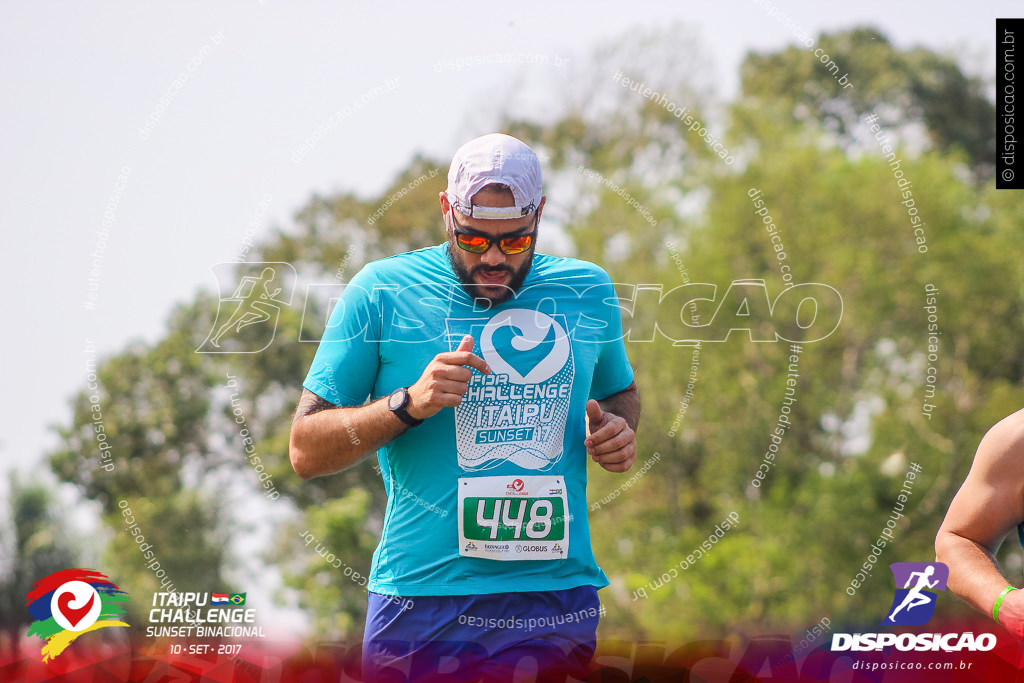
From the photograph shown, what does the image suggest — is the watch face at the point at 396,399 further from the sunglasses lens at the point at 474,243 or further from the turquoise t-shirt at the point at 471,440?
the sunglasses lens at the point at 474,243

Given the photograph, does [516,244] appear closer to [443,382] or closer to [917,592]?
[443,382]

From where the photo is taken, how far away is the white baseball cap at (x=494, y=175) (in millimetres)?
2830

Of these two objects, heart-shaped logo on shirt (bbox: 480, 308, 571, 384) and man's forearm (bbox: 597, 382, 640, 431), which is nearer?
heart-shaped logo on shirt (bbox: 480, 308, 571, 384)

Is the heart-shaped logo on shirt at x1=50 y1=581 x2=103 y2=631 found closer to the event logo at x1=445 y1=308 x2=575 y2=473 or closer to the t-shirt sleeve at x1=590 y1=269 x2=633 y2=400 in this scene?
the event logo at x1=445 y1=308 x2=575 y2=473

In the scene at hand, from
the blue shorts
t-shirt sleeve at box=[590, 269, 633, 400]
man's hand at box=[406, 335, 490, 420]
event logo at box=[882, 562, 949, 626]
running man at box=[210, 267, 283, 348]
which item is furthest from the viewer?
running man at box=[210, 267, 283, 348]

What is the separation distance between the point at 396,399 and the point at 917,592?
2.08 metres

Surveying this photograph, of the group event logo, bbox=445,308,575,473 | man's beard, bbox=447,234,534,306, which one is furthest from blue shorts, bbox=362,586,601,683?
man's beard, bbox=447,234,534,306

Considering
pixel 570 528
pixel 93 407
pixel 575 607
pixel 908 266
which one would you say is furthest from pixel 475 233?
pixel 908 266

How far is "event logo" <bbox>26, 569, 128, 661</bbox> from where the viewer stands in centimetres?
368

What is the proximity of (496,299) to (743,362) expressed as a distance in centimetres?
1568

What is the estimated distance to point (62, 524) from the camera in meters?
11.1

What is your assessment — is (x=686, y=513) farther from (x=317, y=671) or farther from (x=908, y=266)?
(x=317, y=671)

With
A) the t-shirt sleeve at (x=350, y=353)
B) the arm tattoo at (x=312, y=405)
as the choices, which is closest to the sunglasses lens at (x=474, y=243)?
the t-shirt sleeve at (x=350, y=353)

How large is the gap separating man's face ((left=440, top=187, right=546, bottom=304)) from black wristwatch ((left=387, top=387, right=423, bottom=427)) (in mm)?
411
